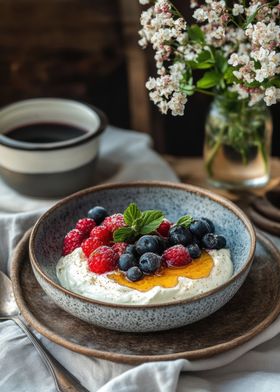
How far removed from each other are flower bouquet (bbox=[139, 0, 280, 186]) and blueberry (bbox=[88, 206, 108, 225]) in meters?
0.25

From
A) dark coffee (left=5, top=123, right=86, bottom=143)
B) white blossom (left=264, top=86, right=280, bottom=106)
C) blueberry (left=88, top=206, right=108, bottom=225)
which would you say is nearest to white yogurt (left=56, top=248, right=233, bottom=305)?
blueberry (left=88, top=206, right=108, bottom=225)

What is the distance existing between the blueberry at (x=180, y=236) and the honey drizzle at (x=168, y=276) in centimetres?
4

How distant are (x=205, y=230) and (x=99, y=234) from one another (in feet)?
0.68

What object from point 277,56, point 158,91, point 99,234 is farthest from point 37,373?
point 277,56

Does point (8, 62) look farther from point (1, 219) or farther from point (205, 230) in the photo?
point (205, 230)

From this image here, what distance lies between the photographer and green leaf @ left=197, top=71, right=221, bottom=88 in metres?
1.56

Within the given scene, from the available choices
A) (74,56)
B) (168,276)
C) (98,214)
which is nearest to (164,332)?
(168,276)

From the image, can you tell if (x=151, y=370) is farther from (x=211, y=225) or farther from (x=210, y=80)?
(x=210, y=80)

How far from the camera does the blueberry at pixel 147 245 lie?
1296mm

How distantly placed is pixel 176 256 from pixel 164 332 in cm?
14

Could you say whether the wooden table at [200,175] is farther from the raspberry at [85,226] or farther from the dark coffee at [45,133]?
the raspberry at [85,226]

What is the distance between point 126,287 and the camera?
1.26m

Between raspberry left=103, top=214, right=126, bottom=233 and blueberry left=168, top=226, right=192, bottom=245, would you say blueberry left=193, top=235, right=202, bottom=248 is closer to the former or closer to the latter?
Answer: blueberry left=168, top=226, right=192, bottom=245

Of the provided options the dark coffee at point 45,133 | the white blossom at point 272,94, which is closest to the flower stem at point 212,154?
the dark coffee at point 45,133
